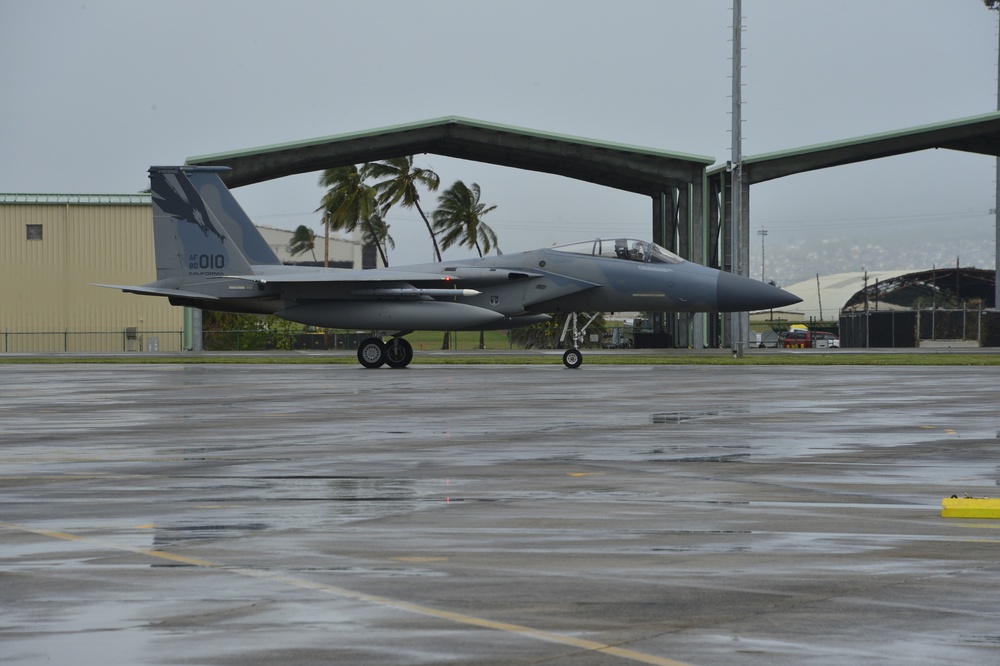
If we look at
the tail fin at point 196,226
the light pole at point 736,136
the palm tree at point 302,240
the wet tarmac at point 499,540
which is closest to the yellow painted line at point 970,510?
the wet tarmac at point 499,540

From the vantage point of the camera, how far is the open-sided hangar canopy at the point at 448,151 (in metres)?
48.1

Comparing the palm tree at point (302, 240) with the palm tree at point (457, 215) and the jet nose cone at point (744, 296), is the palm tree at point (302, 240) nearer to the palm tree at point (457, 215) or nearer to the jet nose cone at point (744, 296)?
the palm tree at point (457, 215)

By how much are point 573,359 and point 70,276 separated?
32485 mm

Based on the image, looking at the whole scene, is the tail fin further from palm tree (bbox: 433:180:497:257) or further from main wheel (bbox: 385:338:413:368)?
palm tree (bbox: 433:180:497:257)

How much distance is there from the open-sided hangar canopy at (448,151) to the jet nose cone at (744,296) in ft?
60.4

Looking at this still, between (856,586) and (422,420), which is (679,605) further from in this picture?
(422,420)

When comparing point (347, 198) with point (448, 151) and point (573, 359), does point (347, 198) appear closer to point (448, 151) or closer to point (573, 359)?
point (448, 151)

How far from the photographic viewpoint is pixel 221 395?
2080cm

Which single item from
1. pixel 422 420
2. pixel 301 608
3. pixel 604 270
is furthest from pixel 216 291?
pixel 301 608

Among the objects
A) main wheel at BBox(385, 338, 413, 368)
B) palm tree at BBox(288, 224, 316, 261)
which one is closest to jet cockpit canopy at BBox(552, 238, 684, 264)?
main wheel at BBox(385, 338, 413, 368)

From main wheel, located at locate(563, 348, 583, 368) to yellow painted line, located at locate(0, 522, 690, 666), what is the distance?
23.7 metres

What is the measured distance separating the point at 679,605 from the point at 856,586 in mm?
964

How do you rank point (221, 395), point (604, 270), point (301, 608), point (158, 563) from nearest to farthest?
point (301, 608) → point (158, 563) → point (221, 395) → point (604, 270)

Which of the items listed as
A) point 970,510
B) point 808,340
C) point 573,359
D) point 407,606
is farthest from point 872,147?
point 407,606
